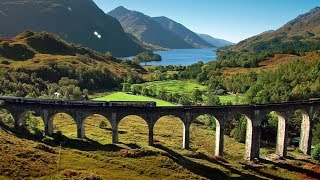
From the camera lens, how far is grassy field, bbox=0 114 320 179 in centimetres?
6550

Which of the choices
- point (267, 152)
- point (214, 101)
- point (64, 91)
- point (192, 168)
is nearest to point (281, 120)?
point (267, 152)

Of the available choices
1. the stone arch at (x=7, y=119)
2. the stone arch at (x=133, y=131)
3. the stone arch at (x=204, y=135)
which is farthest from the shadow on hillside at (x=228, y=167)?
the stone arch at (x=7, y=119)

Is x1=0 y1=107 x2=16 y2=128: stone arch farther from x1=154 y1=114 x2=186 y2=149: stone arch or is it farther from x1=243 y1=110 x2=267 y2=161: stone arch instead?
x1=243 y1=110 x2=267 y2=161: stone arch

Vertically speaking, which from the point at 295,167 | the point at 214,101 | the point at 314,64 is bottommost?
the point at 295,167

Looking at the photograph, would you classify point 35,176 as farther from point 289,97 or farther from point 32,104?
point 289,97

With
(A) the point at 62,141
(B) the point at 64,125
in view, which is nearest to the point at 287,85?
(B) the point at 64,125

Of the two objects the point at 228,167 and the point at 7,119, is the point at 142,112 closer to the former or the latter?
the point at 228,167

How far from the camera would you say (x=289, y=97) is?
139 m

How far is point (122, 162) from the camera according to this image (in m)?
74.1

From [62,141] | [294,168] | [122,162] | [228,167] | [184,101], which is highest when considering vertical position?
[184,101]

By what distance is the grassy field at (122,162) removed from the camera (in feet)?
215

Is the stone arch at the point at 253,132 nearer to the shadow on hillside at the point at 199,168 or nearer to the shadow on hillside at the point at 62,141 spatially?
the shadow on hillside at the point at 199,168

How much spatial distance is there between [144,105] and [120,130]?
2894cm

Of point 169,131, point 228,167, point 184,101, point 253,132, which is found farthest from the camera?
point 184,101
